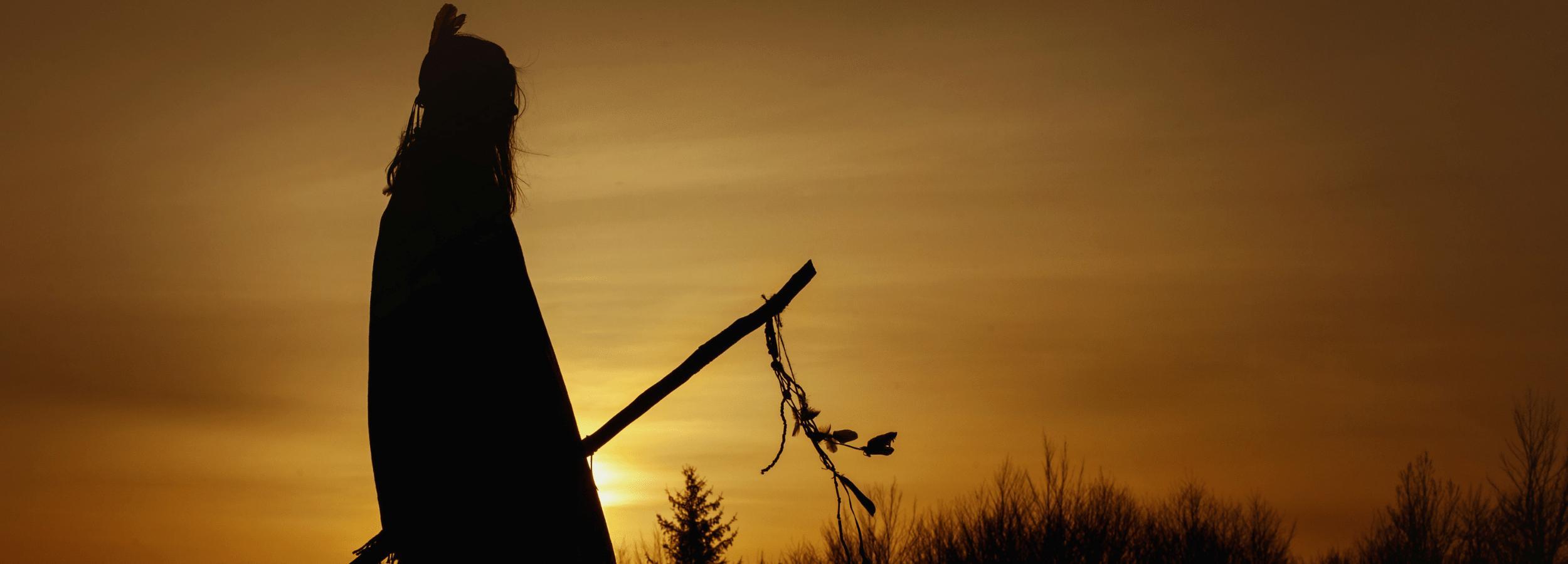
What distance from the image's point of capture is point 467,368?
10.4ft

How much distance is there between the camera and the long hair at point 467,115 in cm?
347

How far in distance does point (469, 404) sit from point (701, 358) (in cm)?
75

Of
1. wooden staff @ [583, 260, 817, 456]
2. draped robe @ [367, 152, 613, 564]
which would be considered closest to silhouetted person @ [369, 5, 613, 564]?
draped robe @ [367, 152, 613, 564]

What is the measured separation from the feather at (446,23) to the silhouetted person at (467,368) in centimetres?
21

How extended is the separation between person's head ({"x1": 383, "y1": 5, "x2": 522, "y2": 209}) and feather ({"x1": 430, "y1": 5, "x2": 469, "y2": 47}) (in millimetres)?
150

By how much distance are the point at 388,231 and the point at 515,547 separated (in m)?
0.99

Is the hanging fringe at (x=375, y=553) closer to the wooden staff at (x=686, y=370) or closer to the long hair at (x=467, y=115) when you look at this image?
the wooden staff at (x=686, y=370)

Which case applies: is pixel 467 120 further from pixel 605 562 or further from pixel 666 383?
pixel 605 562

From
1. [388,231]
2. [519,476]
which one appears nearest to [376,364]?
[388,231]

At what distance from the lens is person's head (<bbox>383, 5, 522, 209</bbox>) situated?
11.4 ft

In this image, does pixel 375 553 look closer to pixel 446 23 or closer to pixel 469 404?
pixel 469 404

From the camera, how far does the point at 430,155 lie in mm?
3473

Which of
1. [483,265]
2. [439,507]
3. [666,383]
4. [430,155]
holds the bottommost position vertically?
[439,507]

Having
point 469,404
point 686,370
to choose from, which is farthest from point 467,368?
point 686,370
